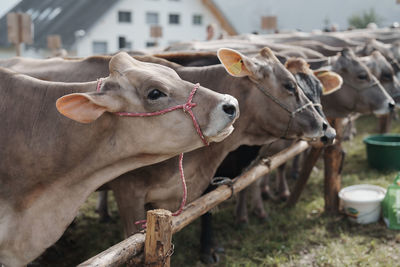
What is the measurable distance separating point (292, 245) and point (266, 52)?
2057mm

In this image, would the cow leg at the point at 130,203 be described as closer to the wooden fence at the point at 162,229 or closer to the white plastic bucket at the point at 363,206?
the wooden fence at the point at 162,229

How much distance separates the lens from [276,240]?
4.63m

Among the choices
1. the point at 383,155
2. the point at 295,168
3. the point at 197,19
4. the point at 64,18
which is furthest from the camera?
the point at 197,19

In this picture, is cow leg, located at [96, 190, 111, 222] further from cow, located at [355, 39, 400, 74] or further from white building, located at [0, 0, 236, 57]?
white building, located at [0, 0, 236, 57]

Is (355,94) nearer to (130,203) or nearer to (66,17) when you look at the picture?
(130,203)

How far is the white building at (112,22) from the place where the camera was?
2369cm

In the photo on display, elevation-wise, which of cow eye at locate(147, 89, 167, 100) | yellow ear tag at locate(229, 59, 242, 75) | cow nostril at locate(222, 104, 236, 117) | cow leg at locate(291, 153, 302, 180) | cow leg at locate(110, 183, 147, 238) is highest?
yellow ear tag at locate(229, 59, 242, 75)

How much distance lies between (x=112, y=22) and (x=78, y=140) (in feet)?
79.2

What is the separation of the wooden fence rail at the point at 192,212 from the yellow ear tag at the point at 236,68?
914mm

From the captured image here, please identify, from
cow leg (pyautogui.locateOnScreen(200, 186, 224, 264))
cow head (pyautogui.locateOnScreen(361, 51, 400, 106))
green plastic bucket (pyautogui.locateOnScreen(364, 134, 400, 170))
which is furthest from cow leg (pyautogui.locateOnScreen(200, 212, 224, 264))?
green plastic bucket (pyautogui.locateOnScreen(364, 134, 400, 170))

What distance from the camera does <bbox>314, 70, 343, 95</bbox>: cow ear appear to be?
172 inches

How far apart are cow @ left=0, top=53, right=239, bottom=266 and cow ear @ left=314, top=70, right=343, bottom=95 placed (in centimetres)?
223

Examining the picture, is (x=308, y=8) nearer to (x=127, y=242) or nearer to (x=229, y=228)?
(x=229, y=228)

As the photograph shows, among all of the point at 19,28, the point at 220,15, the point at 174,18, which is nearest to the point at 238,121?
the point at 19,28
